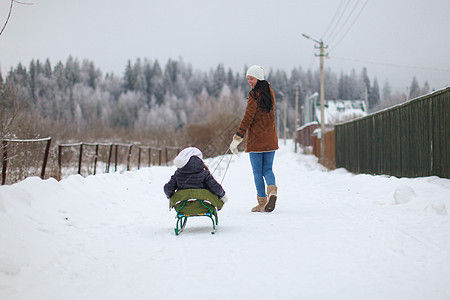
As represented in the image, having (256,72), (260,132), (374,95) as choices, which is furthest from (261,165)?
(374,95)

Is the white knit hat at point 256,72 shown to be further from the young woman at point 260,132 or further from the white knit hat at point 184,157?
the white knit hat at point 184,157

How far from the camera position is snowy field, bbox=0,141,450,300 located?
279 centimetres

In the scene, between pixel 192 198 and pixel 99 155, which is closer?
pixel 192 198

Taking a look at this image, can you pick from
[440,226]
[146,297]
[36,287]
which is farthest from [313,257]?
[36,287]

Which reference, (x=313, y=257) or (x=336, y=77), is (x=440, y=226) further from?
(x=336, y=77)

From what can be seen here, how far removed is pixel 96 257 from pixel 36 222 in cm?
100

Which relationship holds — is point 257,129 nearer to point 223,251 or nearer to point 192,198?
point 192,198

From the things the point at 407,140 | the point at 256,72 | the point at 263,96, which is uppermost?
the point at 256,72

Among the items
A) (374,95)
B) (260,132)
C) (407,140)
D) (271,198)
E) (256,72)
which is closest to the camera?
(271,198)

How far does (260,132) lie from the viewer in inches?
247

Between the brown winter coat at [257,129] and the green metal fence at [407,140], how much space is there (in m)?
3.67

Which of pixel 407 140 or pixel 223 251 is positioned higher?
pixel 407 140

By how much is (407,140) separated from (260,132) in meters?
5.38

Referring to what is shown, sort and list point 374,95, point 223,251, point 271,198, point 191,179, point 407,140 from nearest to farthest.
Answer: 1. point 223,251
2. point 191,179
3. point 271,198
4. point 407,140
5. point 374,95
